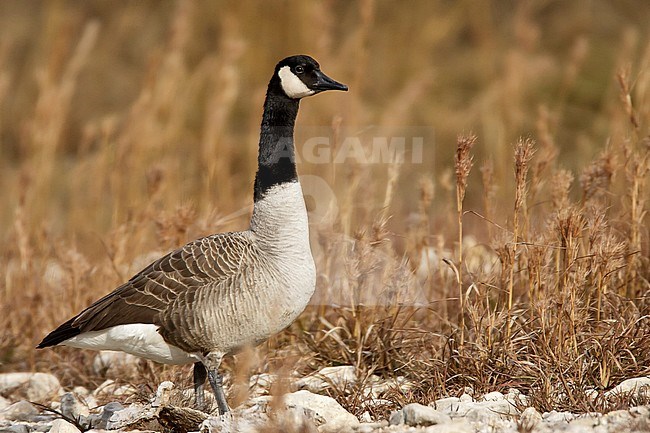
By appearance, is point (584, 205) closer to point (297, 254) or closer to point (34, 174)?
point (297, 254)

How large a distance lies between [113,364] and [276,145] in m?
1.71

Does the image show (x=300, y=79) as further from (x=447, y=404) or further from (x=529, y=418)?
(x=529, y=418)

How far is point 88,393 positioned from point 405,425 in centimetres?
230

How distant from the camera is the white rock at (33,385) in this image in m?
4.64

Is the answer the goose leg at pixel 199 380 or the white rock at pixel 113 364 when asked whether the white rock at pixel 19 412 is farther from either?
the goose leg at pixel 199 380

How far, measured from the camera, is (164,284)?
13.3 ft

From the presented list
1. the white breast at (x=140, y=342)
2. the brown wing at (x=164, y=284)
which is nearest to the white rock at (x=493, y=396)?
the brown wing at (x=164, y=284)

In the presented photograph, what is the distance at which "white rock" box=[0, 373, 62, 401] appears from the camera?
4.64 metres

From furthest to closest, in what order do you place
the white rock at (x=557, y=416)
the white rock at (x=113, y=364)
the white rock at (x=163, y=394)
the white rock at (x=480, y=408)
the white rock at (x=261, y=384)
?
the white rock at (x=113, y=364) < the white rock at (x=261, y=384) < the white rock at (x=163, y=394) < the white rock at (x=480, y=408) < the white rock at (x=557, y=416)

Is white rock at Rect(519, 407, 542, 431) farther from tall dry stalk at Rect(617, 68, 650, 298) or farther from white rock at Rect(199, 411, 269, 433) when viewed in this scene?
tall dry stalk at Rect(617, 68, 650, 298)

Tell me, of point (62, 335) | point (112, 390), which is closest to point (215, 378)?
point (62, 335)

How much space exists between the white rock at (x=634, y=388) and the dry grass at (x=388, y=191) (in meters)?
0.07

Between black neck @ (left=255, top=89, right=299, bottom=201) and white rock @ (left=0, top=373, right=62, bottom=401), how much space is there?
1593 mm

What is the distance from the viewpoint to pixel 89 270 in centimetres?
522
